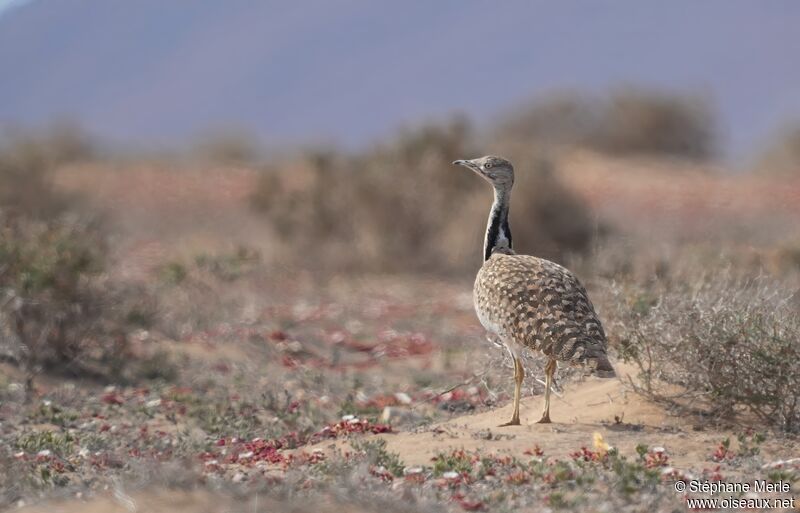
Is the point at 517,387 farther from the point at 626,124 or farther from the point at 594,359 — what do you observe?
the point at 626,124

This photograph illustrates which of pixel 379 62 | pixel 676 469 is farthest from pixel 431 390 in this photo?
pixel 379 62

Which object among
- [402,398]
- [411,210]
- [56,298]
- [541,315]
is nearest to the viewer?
[541,315]

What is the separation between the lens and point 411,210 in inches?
684

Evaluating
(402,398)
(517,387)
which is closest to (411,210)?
(402,398)

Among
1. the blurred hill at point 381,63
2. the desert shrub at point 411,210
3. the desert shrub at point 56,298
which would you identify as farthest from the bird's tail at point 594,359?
the blurred hill at point 381,63

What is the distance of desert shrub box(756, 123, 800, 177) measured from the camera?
3334cm

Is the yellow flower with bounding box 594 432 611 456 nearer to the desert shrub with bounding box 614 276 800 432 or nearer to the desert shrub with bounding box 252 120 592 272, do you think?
the desert shrub with bounding box 614 276 800 432

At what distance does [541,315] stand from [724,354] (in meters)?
1.17

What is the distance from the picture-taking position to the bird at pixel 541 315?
22.5ft

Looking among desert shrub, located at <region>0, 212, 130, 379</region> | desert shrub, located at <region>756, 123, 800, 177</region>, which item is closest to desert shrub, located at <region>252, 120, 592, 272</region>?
desert shrub, located at <region>0, 212, 130, 379</region>

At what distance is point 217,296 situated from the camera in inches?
504

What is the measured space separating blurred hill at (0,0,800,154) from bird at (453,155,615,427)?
9281cm

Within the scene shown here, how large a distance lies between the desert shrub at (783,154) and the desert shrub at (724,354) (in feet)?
85.2

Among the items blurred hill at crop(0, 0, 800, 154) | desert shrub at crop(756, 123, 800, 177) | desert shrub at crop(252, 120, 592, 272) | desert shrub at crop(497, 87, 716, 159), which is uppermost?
desert shrub at crop(252, 120, 592, 272)
